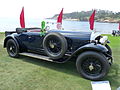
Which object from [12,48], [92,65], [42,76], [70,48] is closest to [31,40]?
[12,48]

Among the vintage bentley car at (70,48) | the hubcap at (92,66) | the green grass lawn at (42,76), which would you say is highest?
the vintage bentley car at (70,48)

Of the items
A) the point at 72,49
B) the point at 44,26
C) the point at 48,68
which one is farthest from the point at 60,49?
the point at 44,26

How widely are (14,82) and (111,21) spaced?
9212cm

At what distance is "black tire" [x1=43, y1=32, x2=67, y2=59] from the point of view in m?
3.88

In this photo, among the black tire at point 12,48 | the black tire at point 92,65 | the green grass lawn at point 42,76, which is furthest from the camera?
the black tire at point 12,48

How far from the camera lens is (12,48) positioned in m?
5.31

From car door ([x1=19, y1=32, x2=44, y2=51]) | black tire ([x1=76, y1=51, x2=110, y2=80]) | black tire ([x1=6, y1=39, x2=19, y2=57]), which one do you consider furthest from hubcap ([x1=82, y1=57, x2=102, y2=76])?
black tire ([x1=6, y1=39, x2=19, y2=57])

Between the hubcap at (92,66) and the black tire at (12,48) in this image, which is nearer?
the hubcap at (92,66)

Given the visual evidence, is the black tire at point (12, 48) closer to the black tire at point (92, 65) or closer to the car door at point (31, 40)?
the car door at point (31, 40)

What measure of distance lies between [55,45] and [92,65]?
3.83 feet

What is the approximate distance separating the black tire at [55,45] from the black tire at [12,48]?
130 centimetres

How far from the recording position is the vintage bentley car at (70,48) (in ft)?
11.4

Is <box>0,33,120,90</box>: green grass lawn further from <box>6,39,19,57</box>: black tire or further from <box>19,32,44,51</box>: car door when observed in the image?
<box>19,32,44,51</box>: car door

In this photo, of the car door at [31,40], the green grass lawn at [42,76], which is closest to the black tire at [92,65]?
the green grass lawn at [42,76]
